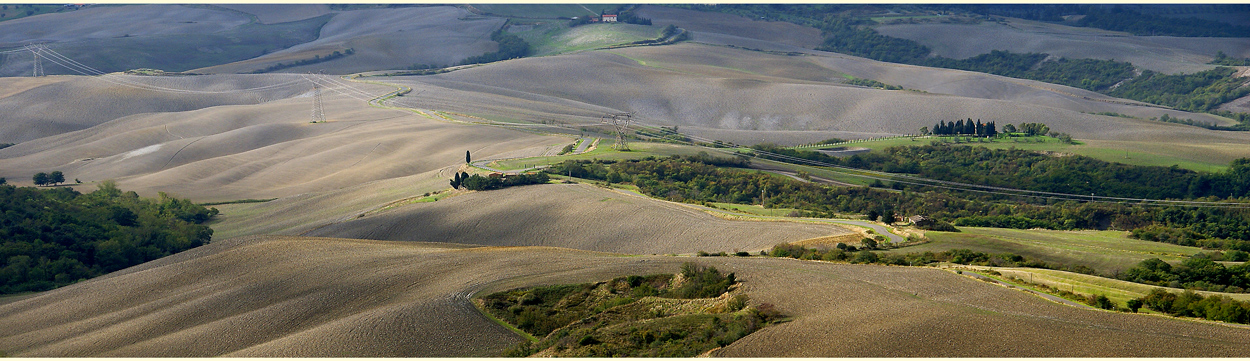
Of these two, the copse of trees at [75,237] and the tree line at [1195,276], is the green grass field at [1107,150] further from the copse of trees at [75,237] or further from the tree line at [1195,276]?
the copse of trees at [75,237]

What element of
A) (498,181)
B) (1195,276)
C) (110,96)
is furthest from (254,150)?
(1195,276)

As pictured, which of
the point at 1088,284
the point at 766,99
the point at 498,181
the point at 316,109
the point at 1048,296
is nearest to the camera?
the point at 1048,296

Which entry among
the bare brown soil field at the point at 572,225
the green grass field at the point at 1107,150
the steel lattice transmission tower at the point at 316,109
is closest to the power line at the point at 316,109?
the steel lattice transmission tower at the point at 316,109

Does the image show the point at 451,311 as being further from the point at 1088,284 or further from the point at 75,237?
the point at 75,237

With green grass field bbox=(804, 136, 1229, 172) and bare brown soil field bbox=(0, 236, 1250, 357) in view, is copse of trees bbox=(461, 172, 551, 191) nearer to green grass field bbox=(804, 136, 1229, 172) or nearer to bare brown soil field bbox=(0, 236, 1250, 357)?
bare brown soil field bbox=(0, 236, 1250, 357)

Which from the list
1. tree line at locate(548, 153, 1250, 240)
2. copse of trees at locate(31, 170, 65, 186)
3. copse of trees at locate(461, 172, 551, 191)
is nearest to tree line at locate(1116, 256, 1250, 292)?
tree line at locate(548, 153, 1250, 240)

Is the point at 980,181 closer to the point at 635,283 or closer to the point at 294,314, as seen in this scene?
the point at 635,283
